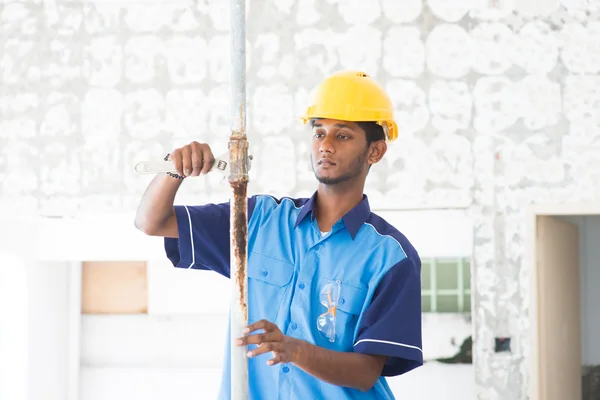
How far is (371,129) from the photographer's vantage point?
5.61ft

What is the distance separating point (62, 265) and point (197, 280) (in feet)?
1.89

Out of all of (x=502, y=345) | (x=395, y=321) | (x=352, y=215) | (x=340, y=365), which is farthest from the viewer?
(x=502, y=345)

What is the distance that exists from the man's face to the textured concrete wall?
1443 millimetres

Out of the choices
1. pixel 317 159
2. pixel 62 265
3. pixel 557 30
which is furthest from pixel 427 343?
pixel 317 159

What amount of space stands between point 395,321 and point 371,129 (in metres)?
0.42

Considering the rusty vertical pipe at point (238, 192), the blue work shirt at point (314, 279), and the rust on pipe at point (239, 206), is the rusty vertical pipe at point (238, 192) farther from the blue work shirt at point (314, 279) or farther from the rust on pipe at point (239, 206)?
the blue work shirt at point (314, 279)

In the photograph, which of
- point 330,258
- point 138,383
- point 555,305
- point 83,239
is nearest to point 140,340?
point 138,383

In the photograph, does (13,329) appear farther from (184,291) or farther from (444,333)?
(444,333)

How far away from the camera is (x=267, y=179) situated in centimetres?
Answer: 314

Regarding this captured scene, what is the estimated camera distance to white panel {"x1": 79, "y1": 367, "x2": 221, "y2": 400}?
3477 mm

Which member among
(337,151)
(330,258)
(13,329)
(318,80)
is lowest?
(13,329)

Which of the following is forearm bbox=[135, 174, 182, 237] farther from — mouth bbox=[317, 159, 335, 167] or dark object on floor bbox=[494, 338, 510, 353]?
dark object on floor bbox=[494, 338, 510, 353]

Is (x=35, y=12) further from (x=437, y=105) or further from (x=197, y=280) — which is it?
(x=437, y=105)

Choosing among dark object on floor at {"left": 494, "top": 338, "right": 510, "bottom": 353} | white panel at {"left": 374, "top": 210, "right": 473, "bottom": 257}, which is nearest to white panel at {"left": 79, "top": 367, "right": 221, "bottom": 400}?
white panel at {"left": 374, "top": 210, "right": 473, "bottom": 257}
